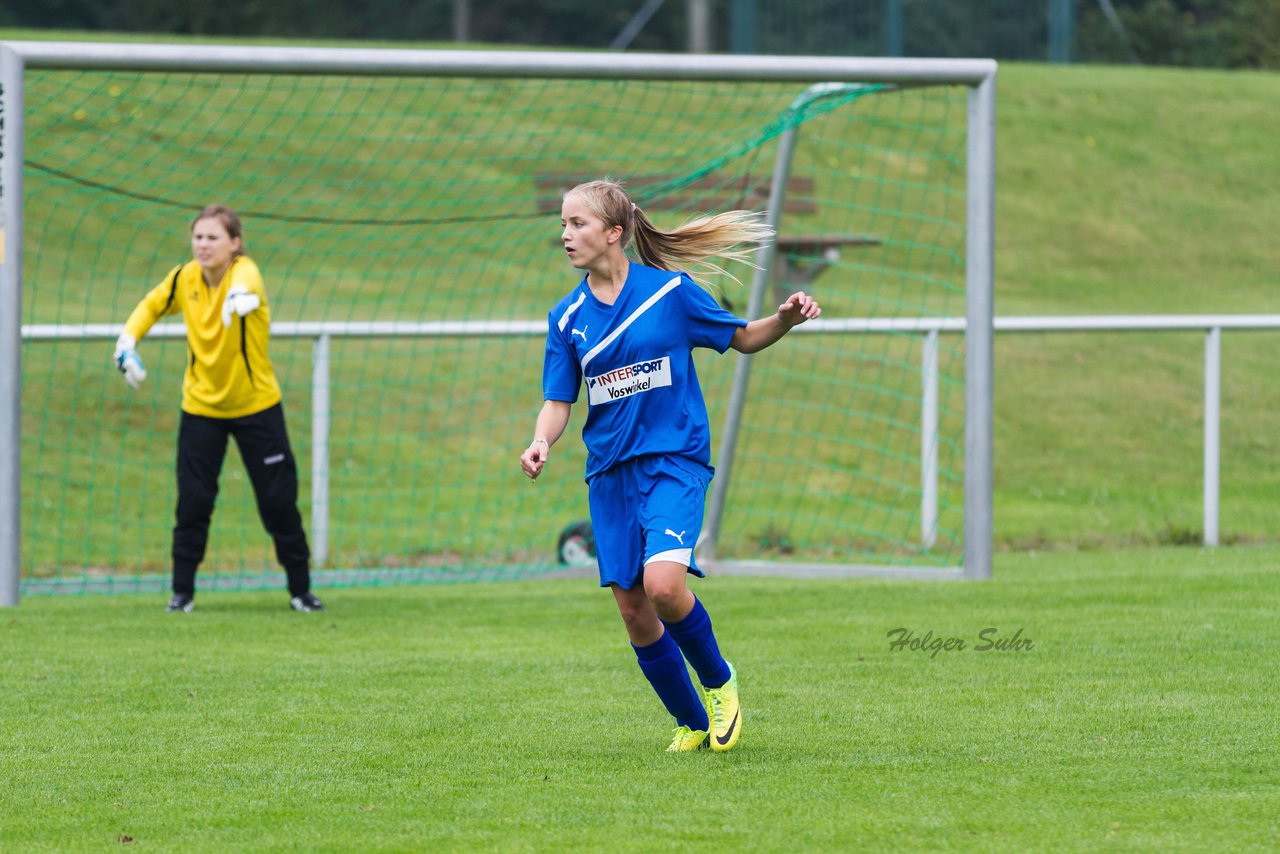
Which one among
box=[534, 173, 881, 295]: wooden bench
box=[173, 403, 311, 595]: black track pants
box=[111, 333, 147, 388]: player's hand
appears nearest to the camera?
box=[111, 333, 147, 388]: player's hand

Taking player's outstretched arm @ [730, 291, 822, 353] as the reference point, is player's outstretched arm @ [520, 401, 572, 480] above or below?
below

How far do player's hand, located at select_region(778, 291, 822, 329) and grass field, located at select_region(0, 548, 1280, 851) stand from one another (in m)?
1.19

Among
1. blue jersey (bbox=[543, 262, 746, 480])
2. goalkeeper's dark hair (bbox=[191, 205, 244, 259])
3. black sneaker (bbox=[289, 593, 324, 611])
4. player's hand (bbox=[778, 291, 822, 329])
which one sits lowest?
black sneaker (bbox=[289, 593, 324, 611])

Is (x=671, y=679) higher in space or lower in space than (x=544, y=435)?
lower

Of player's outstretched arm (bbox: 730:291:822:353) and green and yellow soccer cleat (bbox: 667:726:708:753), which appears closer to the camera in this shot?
player's outstretched arm (bbox: 730:291:822:353)

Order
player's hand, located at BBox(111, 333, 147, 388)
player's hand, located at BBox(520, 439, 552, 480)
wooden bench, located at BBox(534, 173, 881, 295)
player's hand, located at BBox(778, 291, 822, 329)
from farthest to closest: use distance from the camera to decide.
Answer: wooden bench, located at BBox(534, 173, 881, 295) < player's hand, located at BBox(111, 333, 147, 388) < player's hand, located at BBox(778, 291, 822, 329) < player's hand, located at BBox(520, 439, 552, 480)

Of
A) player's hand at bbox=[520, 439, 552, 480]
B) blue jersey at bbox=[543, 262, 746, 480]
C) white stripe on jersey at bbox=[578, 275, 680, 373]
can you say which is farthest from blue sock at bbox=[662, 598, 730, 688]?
white stripe on jersey at bbox=[578, 275, 680, 373]

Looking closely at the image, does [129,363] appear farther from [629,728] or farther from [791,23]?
[791,23]

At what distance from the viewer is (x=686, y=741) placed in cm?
470

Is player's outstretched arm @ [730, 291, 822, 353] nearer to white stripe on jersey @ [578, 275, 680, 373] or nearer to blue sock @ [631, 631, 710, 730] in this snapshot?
white stripe on jersey @ [578, 275, 680, 373]
